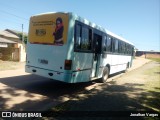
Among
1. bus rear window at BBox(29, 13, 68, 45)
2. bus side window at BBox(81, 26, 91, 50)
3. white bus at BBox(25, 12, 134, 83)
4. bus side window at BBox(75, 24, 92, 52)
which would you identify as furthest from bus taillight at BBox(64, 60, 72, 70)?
bus side window at BBox(81, 26, 91, 50)

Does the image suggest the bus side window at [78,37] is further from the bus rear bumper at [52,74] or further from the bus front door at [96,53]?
the bus front door at [96,53]

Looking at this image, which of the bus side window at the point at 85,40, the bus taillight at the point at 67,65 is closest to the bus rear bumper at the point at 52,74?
the bus taillight at the point at 67,65

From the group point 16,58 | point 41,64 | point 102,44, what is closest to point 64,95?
point 41,64

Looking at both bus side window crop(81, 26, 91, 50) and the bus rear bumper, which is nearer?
the bus rear bumper

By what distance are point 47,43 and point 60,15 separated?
1392 millimetres

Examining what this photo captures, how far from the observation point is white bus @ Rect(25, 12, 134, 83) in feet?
28.3

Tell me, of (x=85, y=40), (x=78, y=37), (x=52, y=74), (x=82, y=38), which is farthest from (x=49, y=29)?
(x=52, y=74)

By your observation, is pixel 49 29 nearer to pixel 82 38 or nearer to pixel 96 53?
pixel 82 38

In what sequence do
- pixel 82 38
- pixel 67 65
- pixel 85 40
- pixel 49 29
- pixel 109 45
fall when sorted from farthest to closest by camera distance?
pixel 109 45, pixel 85 40, pixel 82 38, pixel 49 29, pixel 67 65

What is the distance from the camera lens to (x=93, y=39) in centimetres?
1055

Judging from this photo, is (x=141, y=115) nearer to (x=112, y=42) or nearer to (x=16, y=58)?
(x=112, y=42)

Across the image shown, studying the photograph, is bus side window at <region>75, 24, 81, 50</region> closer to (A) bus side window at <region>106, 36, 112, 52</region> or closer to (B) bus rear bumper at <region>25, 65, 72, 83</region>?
(B) bus rear bumper at <region>25, 65, 72, 83</region>

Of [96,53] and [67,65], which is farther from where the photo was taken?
[96,53]

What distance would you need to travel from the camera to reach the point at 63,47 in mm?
8656
